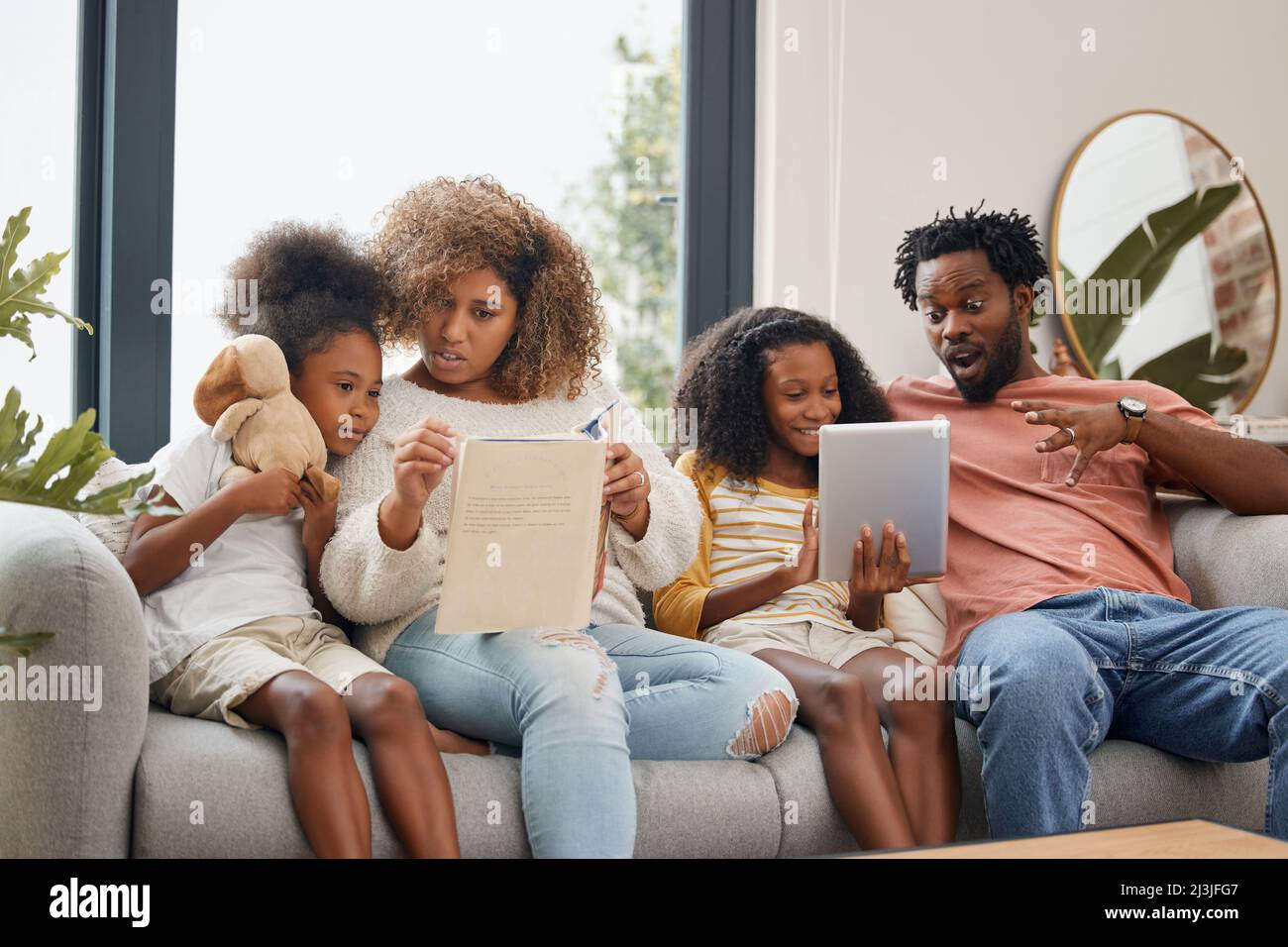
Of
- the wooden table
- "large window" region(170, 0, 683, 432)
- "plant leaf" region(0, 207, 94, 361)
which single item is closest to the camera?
the wooden table

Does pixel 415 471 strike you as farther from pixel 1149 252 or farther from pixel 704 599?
pixel 1149 252

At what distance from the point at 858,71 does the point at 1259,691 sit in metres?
1.69

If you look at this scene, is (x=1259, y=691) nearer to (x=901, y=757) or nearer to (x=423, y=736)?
(x=901, y=757)

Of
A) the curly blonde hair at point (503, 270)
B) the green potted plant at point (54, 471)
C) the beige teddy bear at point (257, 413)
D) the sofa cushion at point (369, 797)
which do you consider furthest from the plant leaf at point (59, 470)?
the curly blonde hair at point (503, 270)

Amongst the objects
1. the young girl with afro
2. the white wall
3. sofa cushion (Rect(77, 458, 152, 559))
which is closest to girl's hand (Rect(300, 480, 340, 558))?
the young girl with afro

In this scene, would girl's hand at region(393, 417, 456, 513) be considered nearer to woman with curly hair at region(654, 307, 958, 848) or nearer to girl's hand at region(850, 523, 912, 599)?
woman with curly hair at region(654, 307, 958, 848)

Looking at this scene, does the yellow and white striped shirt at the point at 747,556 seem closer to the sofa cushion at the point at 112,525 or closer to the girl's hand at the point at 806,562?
the girl's hand at the point at 806,562

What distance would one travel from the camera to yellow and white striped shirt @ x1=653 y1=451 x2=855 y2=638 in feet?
6.64

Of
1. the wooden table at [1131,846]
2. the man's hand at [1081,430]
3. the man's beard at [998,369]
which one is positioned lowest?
the wooden table at [1131,846]

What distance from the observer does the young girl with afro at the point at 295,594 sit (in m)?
1.47

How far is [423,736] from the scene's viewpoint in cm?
154

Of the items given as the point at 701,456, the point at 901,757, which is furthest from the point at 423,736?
the point at 701,456

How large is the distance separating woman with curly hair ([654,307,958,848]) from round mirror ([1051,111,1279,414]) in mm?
958

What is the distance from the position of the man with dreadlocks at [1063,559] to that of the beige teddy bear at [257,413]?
1025mm
